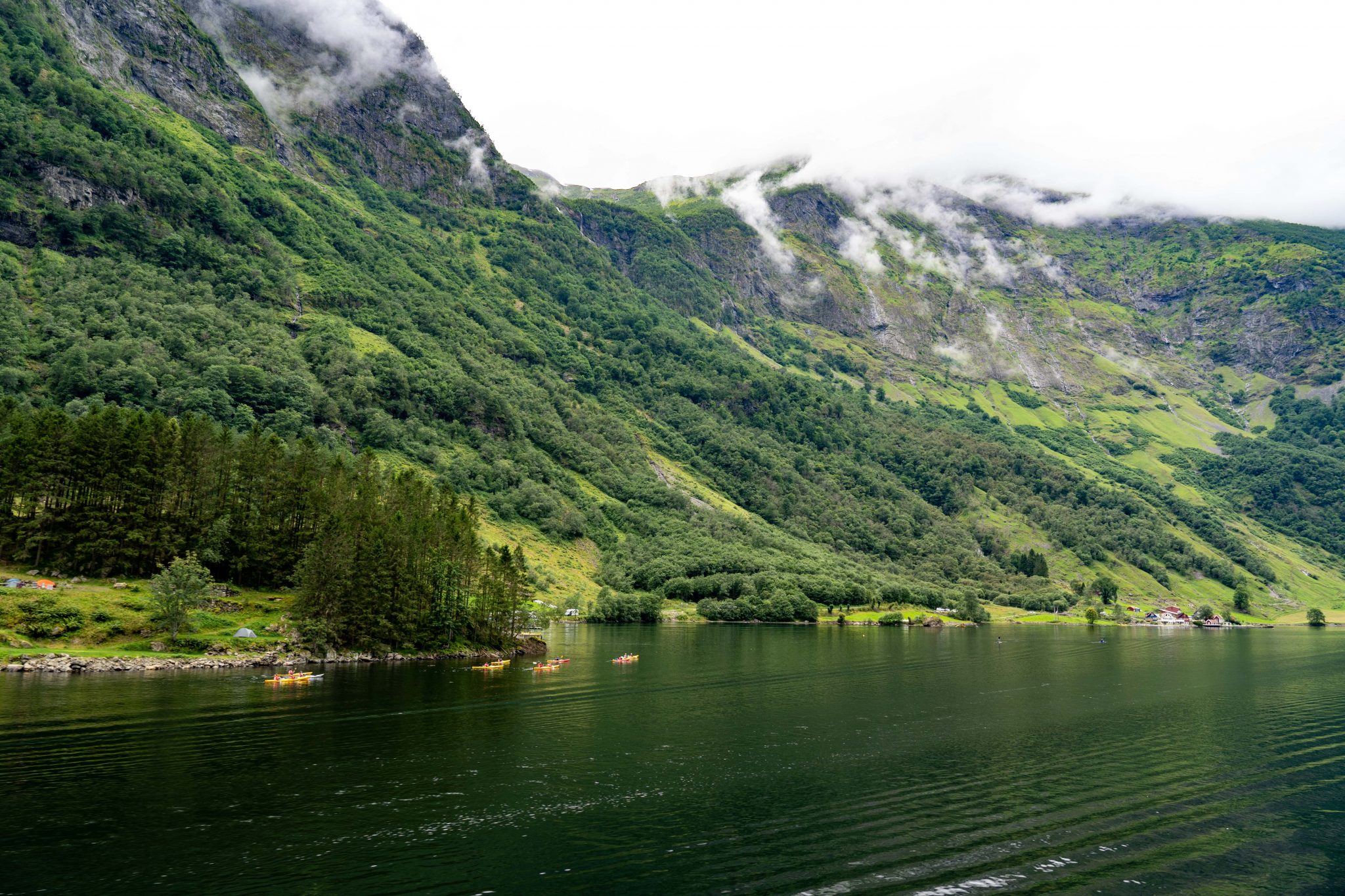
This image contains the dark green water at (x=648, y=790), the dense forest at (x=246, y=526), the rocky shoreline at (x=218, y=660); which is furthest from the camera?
the dense forest at (x=246, y=526)

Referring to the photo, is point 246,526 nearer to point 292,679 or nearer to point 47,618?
point 47,618

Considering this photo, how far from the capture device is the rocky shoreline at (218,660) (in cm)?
8731

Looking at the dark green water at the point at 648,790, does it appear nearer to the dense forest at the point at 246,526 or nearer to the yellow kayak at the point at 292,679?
the yellow kayak at the point at 292,679

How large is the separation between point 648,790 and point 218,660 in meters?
74.1

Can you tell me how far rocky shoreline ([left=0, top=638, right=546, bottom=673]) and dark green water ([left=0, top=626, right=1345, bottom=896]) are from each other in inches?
143

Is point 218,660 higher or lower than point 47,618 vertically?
lower

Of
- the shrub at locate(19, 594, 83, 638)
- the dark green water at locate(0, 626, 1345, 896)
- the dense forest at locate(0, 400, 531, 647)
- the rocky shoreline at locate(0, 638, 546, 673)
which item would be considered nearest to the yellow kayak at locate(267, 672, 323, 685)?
the dark green water at locate(0, 626, 1345, 896)

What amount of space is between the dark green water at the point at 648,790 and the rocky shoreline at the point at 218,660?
3.64 m

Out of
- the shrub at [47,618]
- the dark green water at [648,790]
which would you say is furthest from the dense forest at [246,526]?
the dark green water at [648,790]

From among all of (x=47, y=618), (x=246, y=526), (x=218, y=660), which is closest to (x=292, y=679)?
(x=218, y=660)

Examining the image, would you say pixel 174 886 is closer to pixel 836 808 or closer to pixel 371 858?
pixel 371 858

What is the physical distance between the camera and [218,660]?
9869 cm

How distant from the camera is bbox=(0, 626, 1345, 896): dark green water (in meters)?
37.0

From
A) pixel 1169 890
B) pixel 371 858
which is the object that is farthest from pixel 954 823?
pixel 371 858
